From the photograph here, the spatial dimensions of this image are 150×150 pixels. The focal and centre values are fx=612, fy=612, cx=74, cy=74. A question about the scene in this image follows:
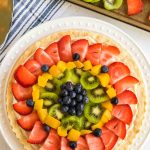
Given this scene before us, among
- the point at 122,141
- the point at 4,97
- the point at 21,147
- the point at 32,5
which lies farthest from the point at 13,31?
the point at 122,141

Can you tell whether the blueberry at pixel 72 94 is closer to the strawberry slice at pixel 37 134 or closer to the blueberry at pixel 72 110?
the blueberry at pixel 72 110

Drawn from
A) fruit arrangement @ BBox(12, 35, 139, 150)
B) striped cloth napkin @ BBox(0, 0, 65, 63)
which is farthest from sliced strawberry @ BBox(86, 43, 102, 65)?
striped cloth napkin @ BBox(0, 0, 65, 63)

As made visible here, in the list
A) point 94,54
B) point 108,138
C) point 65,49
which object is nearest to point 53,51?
point 65,49

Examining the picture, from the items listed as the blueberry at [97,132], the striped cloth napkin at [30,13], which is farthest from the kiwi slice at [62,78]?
the striped cloth napkin at [30,13]

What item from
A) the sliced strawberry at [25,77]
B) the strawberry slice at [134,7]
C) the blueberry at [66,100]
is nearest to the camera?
the blueberry at [66,100]

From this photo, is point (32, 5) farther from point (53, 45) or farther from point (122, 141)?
point (122, 141)

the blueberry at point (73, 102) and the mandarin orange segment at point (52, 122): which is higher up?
the blueberry at point (73, 102)
